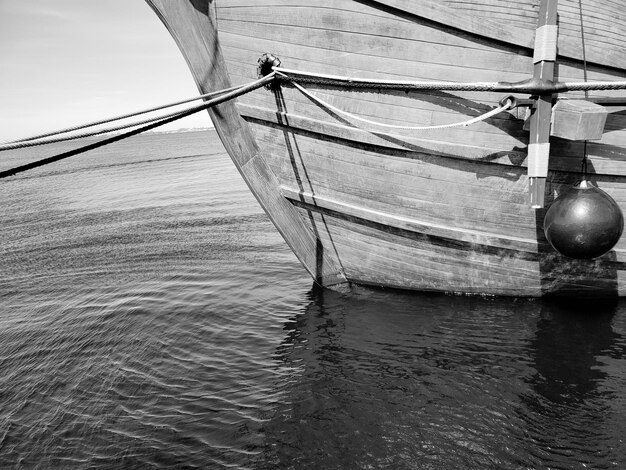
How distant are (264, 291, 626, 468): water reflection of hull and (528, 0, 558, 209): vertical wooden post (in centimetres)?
168

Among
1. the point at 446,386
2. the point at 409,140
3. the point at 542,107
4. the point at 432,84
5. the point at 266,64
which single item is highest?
the point at 266,64

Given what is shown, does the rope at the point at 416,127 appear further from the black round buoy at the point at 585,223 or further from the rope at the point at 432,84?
the black round buoy at the point at 585,223

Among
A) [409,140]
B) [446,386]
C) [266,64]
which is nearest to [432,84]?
[409,140]

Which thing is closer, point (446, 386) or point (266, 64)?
point (446, 386)

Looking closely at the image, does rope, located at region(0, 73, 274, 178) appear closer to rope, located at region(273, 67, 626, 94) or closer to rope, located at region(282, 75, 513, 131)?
rope, located at region(273, 67, 626, 94)

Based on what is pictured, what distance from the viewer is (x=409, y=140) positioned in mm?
4379

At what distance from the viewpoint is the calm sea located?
3.61 m

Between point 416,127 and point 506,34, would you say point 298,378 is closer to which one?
point 416,127

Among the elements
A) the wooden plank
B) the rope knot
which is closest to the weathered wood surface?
the rope knot

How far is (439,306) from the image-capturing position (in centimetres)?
562

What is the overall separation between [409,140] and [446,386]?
2290mm

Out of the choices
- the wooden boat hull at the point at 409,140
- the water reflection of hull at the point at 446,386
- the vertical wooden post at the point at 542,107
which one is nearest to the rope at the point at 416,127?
the wooden boat hull at the point at 409,140

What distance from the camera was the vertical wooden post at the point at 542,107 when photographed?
3.63m

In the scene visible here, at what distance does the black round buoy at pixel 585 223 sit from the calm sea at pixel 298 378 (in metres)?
1.30
